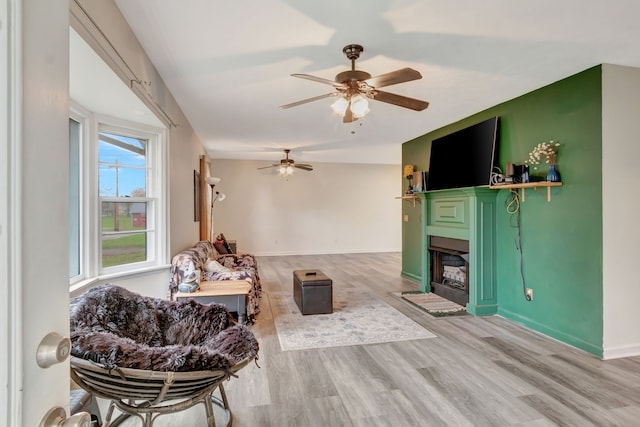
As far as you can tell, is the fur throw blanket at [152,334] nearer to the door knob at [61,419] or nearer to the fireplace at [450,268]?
the door knob at [61,419]

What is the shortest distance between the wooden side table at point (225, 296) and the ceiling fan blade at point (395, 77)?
7.67ft

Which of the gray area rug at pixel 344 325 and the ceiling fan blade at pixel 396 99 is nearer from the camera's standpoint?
the ceiling fan blade at pixel 396 99

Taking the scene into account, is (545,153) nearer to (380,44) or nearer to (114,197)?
(380,44)

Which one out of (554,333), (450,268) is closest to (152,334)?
(554,333)

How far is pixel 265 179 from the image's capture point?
28.7 ft

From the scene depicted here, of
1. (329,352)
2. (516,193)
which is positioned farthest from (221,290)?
(516,193)

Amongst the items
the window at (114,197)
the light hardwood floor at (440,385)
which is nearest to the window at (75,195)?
the window at (114,197)

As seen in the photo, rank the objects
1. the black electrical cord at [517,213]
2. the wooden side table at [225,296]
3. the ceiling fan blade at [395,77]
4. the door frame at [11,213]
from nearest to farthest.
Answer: the door frame at [11,213] < the ceiling fan blade at [395,77] < the wooden side table at [225,296] < the black electrical cord at [517,213]

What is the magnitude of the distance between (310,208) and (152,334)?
719cm

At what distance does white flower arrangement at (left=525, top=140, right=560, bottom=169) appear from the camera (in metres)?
3.21

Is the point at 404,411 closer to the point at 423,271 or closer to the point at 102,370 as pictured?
the point at 102,370

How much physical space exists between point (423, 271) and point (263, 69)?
3695 mm

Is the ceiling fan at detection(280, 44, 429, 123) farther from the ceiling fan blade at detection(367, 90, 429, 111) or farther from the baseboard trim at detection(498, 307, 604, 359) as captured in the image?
the baseboard trim at detection(498, 307, 604, 359)

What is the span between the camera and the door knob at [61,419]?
53 centimetres
